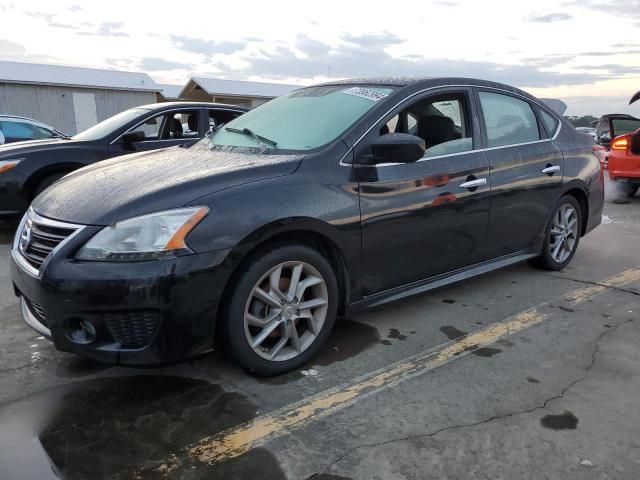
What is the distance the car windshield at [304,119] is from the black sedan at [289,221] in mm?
16

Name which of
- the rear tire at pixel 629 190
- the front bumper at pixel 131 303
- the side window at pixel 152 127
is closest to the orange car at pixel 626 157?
the rear tire at pixel 629 190

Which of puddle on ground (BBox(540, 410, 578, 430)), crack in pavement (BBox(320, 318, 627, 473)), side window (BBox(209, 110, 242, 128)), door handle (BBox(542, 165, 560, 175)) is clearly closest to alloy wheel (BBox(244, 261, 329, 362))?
crack in pavement (BBox(320, 318, 627, 473))

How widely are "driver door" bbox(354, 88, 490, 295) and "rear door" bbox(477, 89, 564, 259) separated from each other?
146 millimetres

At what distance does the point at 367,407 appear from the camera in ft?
8.73

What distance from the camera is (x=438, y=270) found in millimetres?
3682

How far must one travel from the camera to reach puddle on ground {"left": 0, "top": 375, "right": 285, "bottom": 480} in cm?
222

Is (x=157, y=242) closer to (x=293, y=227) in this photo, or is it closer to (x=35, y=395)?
(x=293, y=227)

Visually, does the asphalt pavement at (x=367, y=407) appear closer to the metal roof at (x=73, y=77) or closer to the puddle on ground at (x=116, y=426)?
the puddle on ground at (x=116, y=426)

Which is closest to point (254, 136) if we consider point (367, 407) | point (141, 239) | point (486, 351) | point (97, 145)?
point (141, 239)

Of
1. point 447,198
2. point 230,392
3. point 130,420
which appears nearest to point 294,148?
point 447,198

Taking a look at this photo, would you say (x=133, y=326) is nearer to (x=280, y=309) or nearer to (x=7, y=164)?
(x=280, y=309)

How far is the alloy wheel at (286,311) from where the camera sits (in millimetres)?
2832

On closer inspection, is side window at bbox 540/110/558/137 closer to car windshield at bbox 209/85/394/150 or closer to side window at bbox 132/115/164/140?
car windshield at bbox 209/85/394/150

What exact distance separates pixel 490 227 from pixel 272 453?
2417 millimetres
